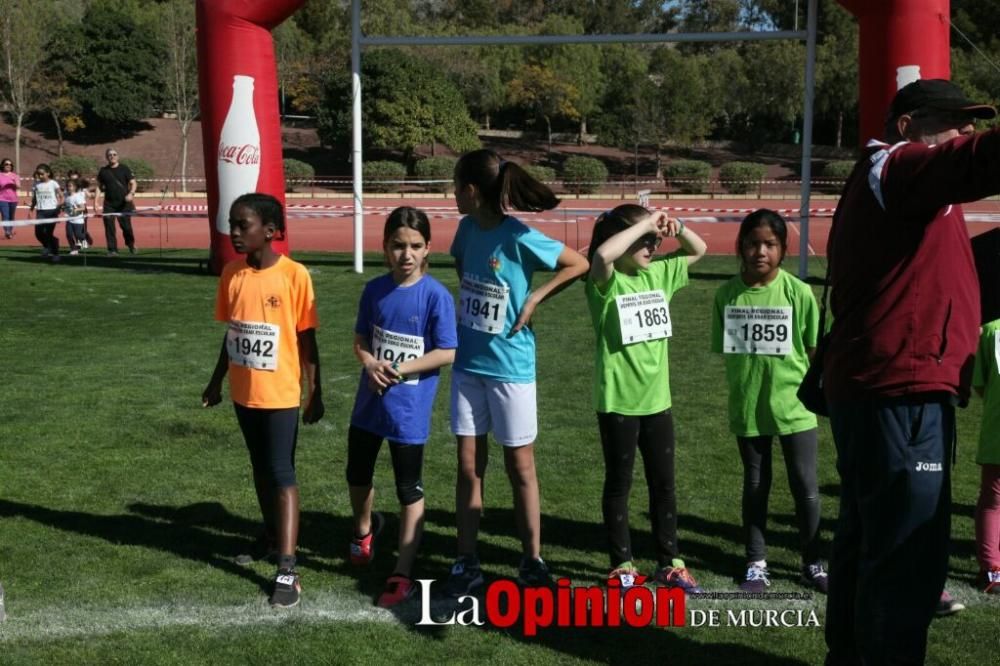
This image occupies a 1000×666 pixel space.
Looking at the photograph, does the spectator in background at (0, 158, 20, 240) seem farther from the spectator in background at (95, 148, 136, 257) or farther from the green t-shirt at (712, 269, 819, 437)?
the green t-shirt at (712, 269, 819, 437)

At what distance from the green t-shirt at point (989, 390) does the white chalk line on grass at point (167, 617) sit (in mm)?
2635

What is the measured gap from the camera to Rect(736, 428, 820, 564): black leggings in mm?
5070

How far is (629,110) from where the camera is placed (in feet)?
164

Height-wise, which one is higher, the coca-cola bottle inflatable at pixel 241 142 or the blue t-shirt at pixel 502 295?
the coca-cola bottle inflatable at pixel 241 142

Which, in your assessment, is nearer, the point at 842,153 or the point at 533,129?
the point at 842,153

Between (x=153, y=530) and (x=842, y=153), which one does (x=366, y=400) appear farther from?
(x=842, y=153)

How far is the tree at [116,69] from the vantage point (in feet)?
177

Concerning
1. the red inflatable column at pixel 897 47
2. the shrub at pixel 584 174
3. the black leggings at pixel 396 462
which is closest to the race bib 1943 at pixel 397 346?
the black leggings at pixel 396 462

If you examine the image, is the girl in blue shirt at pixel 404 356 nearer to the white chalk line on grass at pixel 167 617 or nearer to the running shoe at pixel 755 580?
the white chalk line on grass at pixel 167 617

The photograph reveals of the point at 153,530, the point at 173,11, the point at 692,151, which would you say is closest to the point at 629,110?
the point at 692,151

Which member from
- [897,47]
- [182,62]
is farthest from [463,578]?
[182,62]

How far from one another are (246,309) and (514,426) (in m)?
1.27

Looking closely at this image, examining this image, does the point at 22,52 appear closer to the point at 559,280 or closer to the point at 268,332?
the point at 268,332

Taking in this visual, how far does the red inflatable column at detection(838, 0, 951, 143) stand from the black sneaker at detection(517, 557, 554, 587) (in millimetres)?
9473
